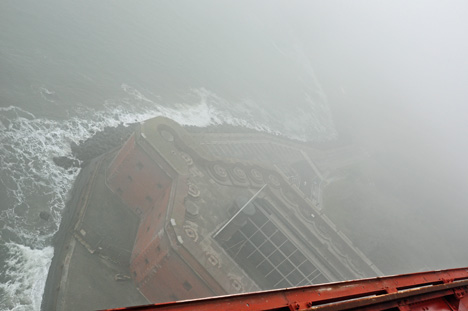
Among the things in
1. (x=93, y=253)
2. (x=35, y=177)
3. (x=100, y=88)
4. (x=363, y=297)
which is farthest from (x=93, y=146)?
(x=363, y=297)

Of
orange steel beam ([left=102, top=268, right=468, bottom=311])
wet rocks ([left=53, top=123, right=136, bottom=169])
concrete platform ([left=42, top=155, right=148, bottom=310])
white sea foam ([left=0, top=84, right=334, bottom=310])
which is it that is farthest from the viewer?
wet rocks ([left=53, top=123, right=136, bottom=169])

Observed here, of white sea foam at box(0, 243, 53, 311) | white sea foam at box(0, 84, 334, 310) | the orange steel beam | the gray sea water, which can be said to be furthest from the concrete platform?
the orange steel beam

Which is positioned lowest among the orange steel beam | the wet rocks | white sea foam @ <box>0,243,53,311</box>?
white sea foam @ <box>0,243,53,311</box>

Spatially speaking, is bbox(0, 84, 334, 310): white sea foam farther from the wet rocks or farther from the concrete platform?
the concrete platform

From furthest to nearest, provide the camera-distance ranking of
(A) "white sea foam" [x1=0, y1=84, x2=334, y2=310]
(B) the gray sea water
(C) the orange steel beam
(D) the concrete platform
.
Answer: (B) the gray sea water
(A) "white sea foam" [x1=0, y1=84, x2=334, y2=310]
(D) the concrete platform
(C) the orange steel beam

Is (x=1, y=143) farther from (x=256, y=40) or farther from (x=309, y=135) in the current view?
(x=256, y=40)

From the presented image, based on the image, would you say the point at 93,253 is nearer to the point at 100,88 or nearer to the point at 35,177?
the point at 35,177
